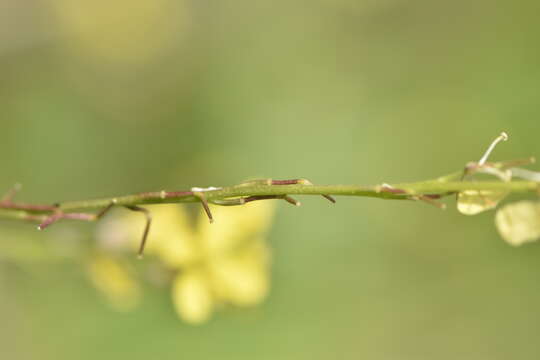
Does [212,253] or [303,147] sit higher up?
[303,147]

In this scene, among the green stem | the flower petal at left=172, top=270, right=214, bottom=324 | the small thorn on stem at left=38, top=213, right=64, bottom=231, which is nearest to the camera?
the green stem

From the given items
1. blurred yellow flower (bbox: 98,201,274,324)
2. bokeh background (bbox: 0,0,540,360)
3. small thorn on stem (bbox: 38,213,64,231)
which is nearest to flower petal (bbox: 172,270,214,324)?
blurred yellow flower (bbox: 98,201,274,324)

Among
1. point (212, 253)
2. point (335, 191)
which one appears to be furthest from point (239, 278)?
point (335, 191)

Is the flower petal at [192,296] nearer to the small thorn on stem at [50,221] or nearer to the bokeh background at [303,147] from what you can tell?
the small thorn on stem at [50,221]

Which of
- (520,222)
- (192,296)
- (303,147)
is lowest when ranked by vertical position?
(520,222)

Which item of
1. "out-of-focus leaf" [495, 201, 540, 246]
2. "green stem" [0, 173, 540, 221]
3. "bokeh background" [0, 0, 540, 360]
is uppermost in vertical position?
"bokeh background" [0, 0, 540, 360]

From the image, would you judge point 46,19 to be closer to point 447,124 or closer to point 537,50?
point 447,124

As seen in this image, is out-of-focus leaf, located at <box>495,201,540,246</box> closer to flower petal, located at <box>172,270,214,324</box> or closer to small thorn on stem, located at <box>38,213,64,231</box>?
small thorn on stem, located at <box>38,213,64,231</box>

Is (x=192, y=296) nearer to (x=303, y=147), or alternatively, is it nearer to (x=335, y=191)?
(x=335, y=191)
